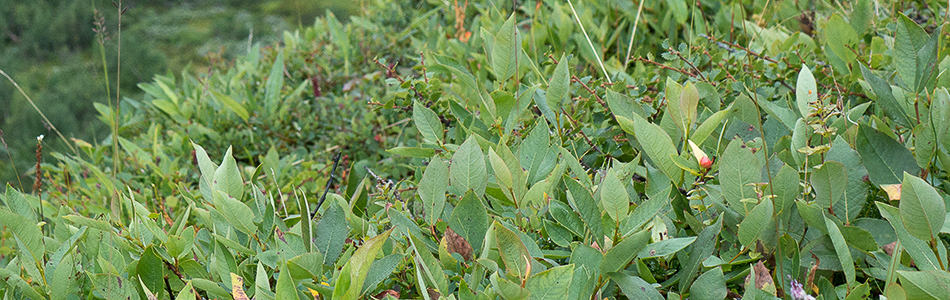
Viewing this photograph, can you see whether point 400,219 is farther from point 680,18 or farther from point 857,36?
point 680,18

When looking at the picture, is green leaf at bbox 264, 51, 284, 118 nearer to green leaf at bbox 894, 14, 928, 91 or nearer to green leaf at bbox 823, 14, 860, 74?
green leaf at bbox 823, 14, 860, 74

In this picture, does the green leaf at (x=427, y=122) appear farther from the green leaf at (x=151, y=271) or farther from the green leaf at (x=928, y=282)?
the green leaf at (x=928, y=282)

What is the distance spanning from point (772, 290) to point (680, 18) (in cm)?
161

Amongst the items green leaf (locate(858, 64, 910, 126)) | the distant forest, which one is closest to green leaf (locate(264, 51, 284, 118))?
green leaf (locate(858, 64, 910, 126))

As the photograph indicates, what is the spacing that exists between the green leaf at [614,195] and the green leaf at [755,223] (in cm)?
16

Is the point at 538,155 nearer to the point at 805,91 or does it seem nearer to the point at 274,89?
the point at 805,91

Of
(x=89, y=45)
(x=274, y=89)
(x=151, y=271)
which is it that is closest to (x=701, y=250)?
(x=151, y=271)

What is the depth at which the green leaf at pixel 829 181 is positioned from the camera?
92 centimetres

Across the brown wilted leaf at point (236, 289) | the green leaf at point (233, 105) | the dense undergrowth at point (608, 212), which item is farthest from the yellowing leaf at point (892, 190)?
the green leaf at point (233, 105)

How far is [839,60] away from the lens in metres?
1.67

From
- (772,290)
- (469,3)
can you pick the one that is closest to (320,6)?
(469,3)

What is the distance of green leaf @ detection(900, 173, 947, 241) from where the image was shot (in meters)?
0.79

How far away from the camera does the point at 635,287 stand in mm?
878

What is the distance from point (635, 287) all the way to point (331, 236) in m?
0.45
